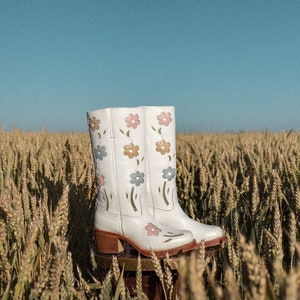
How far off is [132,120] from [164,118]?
0.16 metres

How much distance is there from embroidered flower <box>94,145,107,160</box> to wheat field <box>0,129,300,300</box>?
0.46 ft

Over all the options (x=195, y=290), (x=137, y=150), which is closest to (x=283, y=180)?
(x=137, y=150)

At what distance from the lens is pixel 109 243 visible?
4.47 ft

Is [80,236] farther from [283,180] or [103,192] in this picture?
[283,180]

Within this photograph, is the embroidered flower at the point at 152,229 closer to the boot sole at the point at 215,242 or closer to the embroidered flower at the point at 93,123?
the boot sole at the point at 215,242

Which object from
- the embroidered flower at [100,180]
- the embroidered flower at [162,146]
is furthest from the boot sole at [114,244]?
the embroidered flower at [162,146]

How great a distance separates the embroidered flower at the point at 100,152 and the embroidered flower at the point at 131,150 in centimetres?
7

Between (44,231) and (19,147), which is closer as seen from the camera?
(44,231)

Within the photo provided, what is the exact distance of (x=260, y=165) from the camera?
2178mm

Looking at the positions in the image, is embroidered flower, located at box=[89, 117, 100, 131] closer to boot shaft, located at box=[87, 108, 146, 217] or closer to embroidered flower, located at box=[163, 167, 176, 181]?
boot shaft, located at box=[87, 108, 146, 217]

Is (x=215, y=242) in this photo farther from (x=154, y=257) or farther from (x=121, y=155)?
(x=154, y=257)

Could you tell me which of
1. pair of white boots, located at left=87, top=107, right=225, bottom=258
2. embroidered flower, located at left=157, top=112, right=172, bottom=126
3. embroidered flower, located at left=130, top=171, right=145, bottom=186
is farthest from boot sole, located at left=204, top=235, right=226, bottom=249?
embroidered flower, located at left=157, top=112, right=172, bottom=126

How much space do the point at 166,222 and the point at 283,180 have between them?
81 centimetres

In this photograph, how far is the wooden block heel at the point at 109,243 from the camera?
1.35 metres
